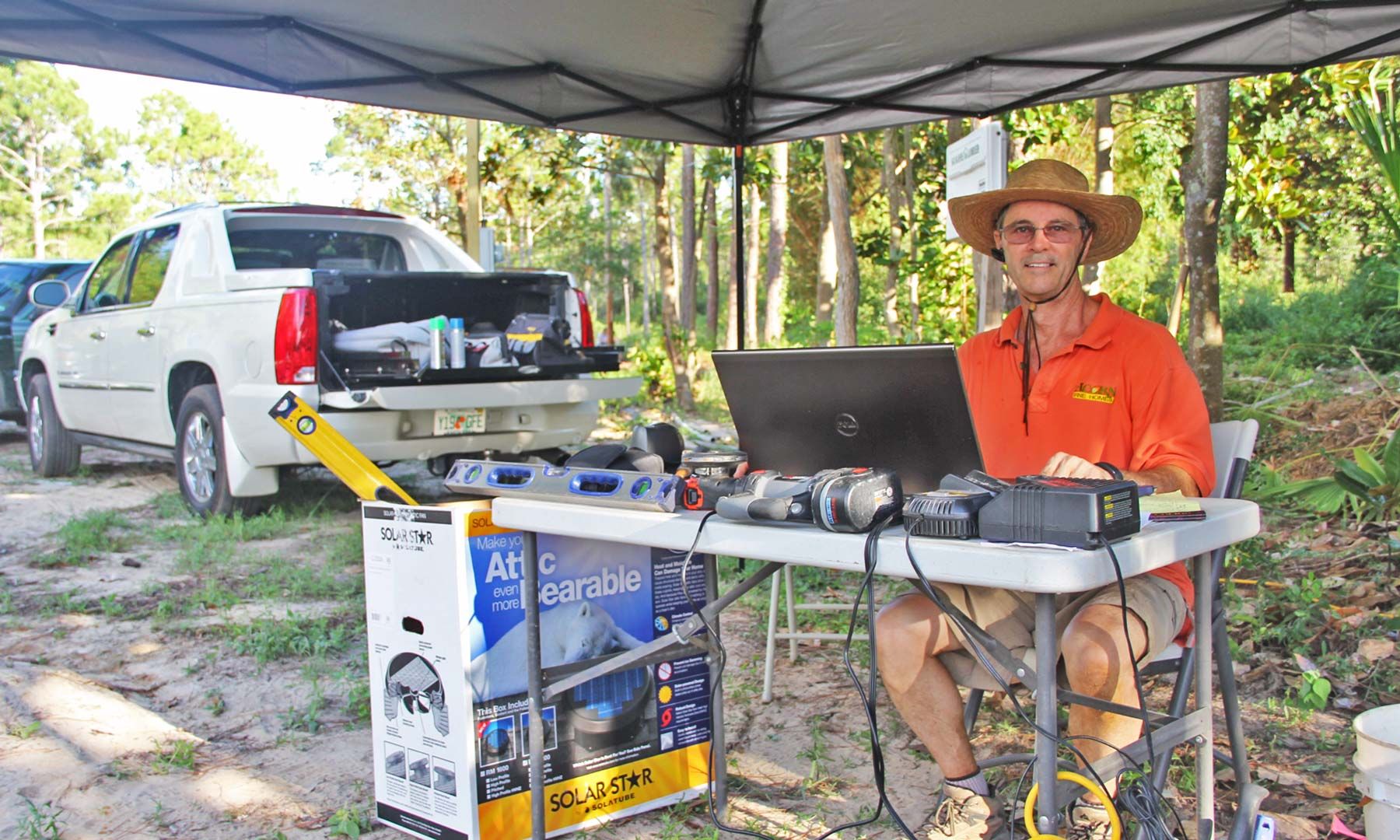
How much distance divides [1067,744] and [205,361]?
17.8 feet

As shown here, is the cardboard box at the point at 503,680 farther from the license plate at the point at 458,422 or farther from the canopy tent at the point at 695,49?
the license plate at the point at 458,422

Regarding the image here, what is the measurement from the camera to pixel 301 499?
7320 millimetres

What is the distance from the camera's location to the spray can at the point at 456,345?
19.5ft

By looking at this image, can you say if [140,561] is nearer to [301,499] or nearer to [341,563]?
[341,563]

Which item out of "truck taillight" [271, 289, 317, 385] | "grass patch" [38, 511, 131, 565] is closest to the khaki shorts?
"truck taillight" [271, 289, 317, 385]

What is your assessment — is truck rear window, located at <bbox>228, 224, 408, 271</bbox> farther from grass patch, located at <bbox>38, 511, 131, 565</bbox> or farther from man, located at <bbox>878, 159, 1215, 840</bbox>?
man, located at <bbox>878, 159, 1215, 840</bbox>

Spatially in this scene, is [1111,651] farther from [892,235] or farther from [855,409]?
[892,235]

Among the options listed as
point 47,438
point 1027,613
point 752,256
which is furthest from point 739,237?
point 752,256

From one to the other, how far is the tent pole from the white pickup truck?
1207mm

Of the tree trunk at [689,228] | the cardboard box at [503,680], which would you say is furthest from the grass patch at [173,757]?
the tree trunk at [689,228]

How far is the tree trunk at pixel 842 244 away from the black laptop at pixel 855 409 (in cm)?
676

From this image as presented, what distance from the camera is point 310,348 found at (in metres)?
5.60

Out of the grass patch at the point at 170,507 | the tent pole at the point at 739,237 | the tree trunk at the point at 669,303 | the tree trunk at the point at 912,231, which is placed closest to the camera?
the tent pole at the point at 739,237

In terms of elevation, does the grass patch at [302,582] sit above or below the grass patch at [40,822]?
above
